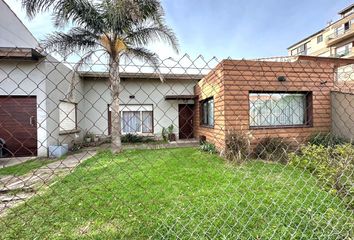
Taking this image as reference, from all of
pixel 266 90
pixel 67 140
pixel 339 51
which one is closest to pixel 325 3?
pixel 266 90

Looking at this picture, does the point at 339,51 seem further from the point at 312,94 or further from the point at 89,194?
the point at 89,194

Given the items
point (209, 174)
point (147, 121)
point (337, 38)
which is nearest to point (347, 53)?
point (337, 38)

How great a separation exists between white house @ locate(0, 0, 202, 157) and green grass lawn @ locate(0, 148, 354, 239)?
1.76 meters

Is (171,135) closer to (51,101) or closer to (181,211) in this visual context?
(51,101)

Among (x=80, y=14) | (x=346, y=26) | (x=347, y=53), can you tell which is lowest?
(x=80, y=14)

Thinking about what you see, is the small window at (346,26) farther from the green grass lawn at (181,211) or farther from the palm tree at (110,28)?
the green grass lawn at (181,211)

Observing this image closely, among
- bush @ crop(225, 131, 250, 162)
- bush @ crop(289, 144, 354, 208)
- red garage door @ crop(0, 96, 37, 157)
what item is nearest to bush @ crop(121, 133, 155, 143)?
red garage door @ crop(0, 96, 37, 157)

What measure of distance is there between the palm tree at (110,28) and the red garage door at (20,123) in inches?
94.6

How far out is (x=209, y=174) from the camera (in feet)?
14.8

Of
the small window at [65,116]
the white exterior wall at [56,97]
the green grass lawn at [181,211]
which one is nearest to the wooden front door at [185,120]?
the white exterior wall at [56,97]

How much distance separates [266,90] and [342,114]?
2.97 meters

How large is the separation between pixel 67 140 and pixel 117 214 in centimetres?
784

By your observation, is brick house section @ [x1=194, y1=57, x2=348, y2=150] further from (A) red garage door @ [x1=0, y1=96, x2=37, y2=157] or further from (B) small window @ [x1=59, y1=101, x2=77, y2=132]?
(A) red garage door @ [x1=0, y1=96, x2=37, y2=157]

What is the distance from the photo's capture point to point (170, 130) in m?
11.8
